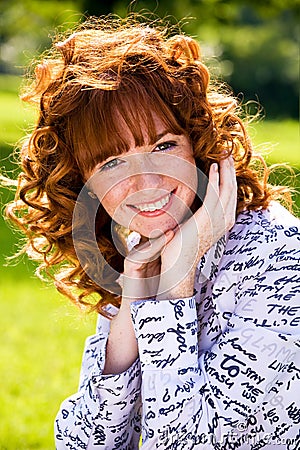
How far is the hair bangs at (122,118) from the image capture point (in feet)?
9.00

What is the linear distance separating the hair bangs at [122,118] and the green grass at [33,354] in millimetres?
635

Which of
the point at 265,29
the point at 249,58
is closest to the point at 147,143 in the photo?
the point at 249,58

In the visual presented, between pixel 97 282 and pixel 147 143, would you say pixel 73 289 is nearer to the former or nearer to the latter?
pixel 97 282

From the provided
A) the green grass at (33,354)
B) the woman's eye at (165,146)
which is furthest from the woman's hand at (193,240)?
the green grass at (33,354)

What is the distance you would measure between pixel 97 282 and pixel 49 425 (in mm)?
1734

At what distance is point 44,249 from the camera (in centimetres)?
329

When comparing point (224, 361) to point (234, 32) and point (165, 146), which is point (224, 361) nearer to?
point (165, 146)

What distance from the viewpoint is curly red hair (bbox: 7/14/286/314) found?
278cm

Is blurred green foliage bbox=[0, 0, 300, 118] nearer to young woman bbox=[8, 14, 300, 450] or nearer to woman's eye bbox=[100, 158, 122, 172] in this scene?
young woman bbox=[8, 14, 300, 450]

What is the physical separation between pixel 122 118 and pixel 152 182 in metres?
0.20

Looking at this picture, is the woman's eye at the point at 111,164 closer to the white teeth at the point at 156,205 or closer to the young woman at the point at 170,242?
the young woman at the point at 170,242

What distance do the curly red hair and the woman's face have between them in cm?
4

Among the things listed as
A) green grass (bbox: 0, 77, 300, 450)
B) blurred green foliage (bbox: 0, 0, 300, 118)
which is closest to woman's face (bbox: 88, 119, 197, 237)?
green grass (bbox: 0, 77, 300, 450)

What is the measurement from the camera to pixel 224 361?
8.70ft
